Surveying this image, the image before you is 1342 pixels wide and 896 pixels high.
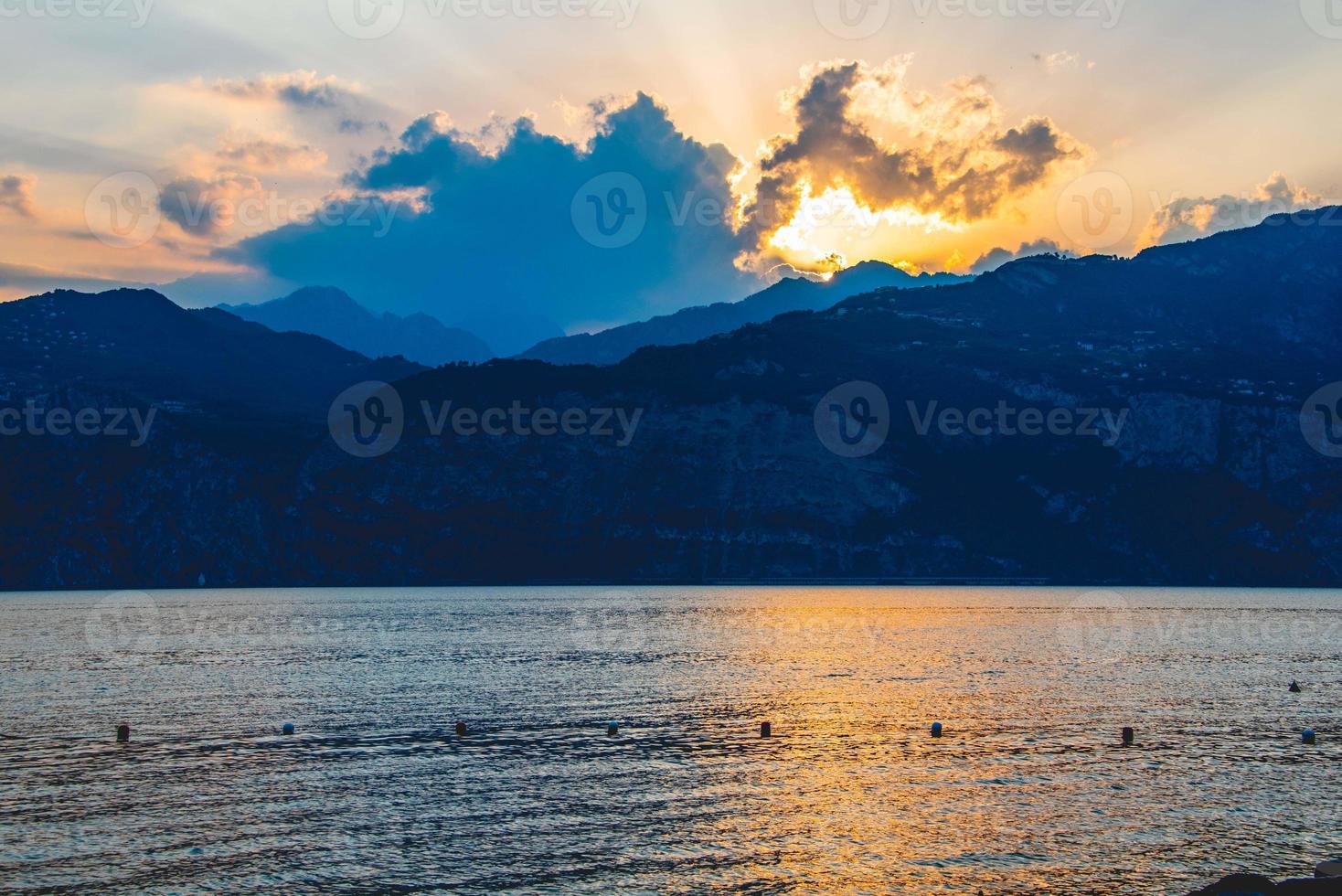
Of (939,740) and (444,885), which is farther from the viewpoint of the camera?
(939,740)

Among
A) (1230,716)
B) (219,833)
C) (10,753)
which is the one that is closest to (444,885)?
(219,833)

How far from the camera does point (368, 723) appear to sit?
84438mm

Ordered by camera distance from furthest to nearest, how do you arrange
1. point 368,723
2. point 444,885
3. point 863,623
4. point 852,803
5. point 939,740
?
point 863,623 < point 368,723 < point 939,740 < point 852,803 < point 444,885

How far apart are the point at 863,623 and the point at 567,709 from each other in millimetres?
103373

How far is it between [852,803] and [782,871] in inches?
499

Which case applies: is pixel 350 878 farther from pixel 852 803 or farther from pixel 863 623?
pixel 863 623

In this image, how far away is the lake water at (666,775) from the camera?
159 ft

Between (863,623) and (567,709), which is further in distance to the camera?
(863,623)

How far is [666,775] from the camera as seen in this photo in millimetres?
65312

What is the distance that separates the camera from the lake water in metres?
48.3

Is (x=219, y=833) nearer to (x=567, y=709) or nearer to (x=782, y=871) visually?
(x=782, y=871)

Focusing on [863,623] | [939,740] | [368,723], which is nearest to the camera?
[939,740]

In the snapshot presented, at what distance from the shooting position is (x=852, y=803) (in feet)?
196

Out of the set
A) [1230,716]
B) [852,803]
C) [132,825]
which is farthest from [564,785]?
[1230,716]
